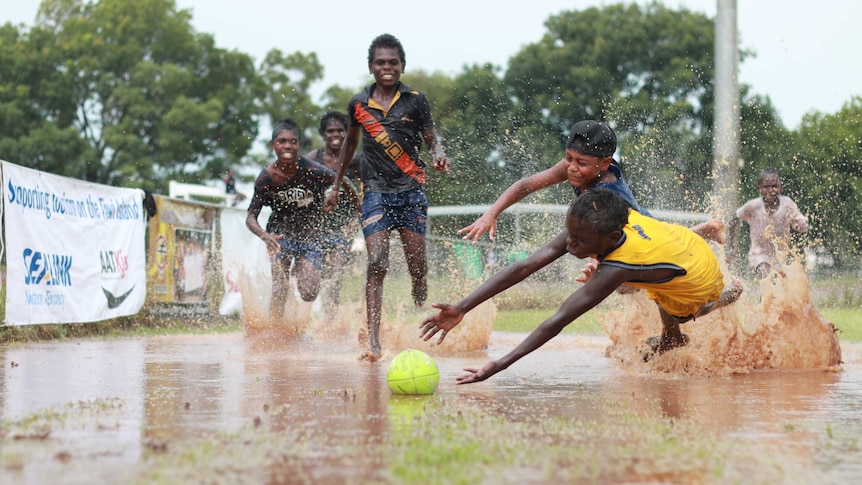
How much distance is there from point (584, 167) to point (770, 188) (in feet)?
17.6

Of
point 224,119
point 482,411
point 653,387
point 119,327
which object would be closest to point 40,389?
point 482,411

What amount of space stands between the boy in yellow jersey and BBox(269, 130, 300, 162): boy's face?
159 inches

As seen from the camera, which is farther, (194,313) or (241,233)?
(241,233)

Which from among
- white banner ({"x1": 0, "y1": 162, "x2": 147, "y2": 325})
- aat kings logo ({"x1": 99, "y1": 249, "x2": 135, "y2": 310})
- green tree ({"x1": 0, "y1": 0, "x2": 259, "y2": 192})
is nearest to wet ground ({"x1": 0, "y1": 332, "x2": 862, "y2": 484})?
white banner ({"x1": 0, "y1": 162, "x2": 147, "y2": 325})

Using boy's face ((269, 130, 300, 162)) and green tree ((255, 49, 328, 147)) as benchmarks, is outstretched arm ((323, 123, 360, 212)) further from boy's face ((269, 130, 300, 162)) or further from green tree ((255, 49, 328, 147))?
green tree ((255, 49, 328, 147))

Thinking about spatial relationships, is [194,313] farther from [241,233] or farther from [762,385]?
[762,385]

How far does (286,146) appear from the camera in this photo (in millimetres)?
9133

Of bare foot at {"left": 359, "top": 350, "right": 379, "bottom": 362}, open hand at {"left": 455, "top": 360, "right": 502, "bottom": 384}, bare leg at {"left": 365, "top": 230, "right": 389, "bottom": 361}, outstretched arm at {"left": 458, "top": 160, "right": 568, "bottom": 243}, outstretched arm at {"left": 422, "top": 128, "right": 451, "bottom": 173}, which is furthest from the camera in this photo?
bare leg at {"left": 365, "top": 230, "right": 389, "bottom": 361}

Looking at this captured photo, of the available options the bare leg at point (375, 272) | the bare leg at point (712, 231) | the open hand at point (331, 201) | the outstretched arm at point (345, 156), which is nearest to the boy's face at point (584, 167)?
the bare leg at point (712, 231)

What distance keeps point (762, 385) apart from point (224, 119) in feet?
138

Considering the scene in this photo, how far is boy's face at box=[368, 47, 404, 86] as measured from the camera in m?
7.64

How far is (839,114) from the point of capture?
80.5 ft

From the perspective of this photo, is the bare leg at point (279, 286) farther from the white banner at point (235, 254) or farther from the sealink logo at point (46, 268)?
the white banner at point (235, 254)

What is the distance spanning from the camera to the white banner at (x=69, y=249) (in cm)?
964
